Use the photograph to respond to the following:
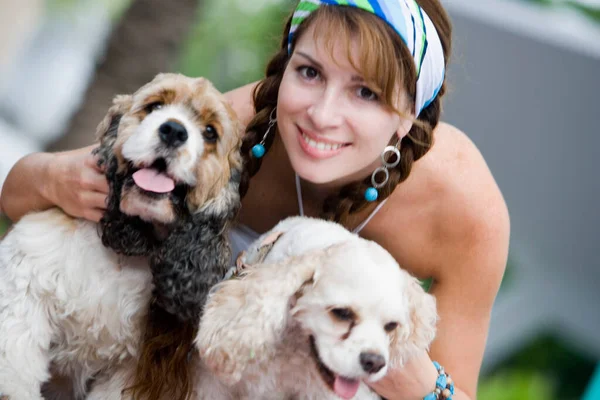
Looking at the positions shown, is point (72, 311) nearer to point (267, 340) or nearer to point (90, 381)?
point (90, 381)

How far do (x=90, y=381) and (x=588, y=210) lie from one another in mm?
2949

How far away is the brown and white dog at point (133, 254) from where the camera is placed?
1.50 meters

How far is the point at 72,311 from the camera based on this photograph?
63.2 inches

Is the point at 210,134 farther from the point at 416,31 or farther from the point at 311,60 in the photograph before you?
the point at 416,31

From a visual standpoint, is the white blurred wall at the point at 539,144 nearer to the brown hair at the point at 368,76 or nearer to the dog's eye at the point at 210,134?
the brown hair at the point at 368,76

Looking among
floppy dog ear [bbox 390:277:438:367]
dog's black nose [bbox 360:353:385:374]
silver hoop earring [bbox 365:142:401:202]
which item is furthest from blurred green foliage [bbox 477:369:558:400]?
dog's black nose [bbox 360:353:385:374]

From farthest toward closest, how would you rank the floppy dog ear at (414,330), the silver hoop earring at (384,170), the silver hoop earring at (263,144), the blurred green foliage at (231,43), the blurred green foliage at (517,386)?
1. the blurred green foliage at (231,43)
2. the blurred green foliage at (517,386)
3. the silver hoop earring at (384,170)
4. the silver hoop earring at (263,144)
5. the floppy dog ear at (414,330)

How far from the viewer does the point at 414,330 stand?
4.98ft

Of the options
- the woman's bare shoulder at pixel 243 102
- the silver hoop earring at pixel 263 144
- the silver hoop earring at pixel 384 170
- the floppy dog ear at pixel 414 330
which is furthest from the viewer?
the woman's bare shoulder at pixel 243 102

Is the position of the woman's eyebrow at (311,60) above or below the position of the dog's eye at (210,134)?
above

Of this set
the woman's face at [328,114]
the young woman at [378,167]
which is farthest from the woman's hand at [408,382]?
the woman's face at [328,114]

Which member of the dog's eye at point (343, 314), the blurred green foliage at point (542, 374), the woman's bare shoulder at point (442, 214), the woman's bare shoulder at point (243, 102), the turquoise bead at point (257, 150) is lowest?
the blurred green foliage at point (542, 374)

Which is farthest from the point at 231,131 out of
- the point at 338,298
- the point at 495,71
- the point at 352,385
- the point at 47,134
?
the point at 495,71

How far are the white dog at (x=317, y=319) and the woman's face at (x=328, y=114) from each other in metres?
0.24
